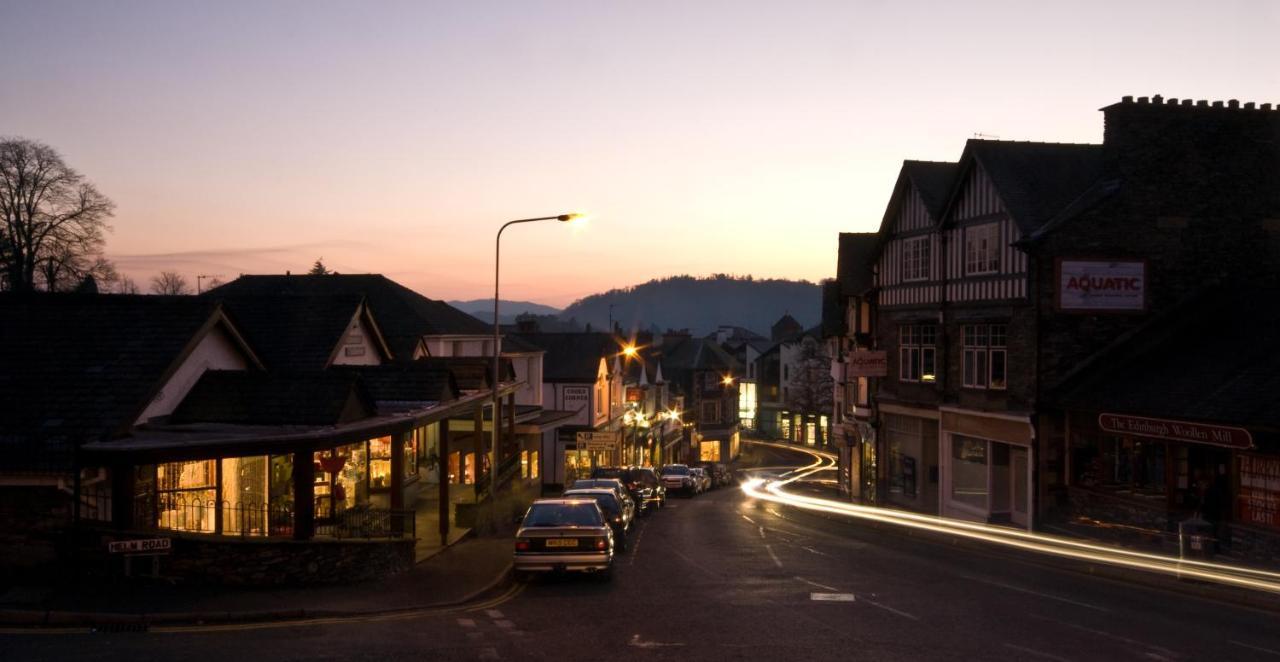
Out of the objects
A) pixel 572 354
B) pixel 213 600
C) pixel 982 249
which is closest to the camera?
pixel 213 600

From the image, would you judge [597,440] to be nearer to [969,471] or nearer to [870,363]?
[870,363]

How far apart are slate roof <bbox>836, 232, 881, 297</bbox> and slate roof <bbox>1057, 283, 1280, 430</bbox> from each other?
47.7 feet

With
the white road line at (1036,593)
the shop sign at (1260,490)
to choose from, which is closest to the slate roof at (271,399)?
the white road line at (1036,593)

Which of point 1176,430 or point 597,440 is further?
point 597,440

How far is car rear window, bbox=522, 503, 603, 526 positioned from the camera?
64.5ft

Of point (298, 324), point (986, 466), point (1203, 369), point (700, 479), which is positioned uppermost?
point (298, 324)

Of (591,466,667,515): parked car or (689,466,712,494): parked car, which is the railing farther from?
(689,466,712,494): parked car

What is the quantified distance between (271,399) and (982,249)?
21369mm

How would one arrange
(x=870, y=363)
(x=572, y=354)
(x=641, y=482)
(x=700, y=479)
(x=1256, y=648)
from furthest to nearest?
(x=572, y=354) → (x=700, y=479) → (x=641, y=482) → (x=870, y=363) → (x=1256, y=648)

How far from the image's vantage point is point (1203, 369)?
80.5 feet

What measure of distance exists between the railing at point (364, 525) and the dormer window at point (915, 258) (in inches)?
826

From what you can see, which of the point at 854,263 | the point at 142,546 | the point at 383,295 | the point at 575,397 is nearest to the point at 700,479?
the point at 575,397

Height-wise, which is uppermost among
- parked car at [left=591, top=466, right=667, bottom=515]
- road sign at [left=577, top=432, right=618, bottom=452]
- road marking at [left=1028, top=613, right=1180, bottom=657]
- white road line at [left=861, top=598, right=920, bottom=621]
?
road marking at [left=1028, top=613, right=1180, bottom=657]

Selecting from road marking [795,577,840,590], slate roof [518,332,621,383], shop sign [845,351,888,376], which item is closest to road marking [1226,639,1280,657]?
road marking [795,577,840,590]
